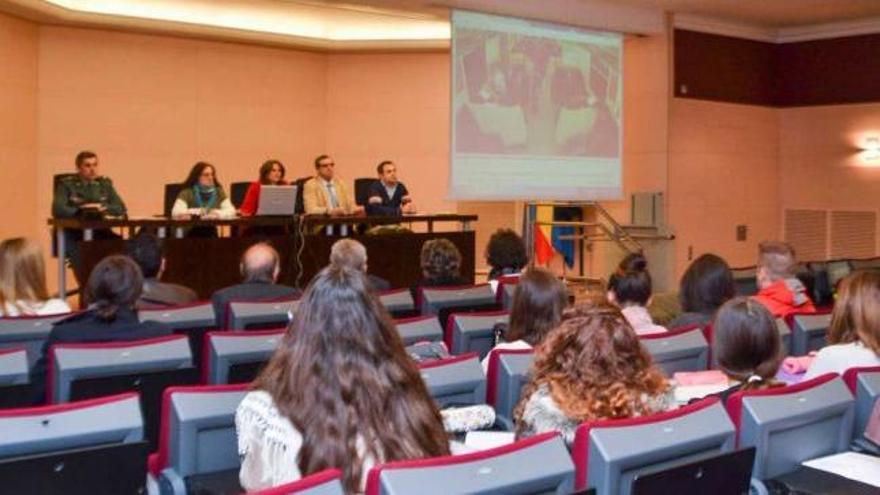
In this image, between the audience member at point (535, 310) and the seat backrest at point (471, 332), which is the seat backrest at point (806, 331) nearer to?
the seat backrest at point (471, 332)

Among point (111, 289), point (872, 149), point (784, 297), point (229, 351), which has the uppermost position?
point (872, 149)

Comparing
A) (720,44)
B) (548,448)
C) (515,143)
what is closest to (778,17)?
(720,44)

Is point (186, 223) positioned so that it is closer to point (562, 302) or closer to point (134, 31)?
point (134, 31)

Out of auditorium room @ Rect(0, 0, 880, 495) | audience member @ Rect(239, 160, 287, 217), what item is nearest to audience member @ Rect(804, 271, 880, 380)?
auditorium room @ Rect(0, 0, 880, 495)

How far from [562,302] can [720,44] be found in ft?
28.1

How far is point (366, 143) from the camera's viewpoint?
12375 millimetres

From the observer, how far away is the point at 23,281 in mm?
4598

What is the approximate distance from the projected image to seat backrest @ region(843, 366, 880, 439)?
21.7 ft

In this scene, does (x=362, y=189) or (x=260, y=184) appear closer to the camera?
(x=260, y=184)

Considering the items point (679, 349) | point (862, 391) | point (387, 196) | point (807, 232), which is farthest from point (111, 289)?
point (807, 232)

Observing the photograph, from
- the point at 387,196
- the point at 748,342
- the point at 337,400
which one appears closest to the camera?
the point at 337,400

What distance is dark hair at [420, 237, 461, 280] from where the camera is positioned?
6086 mm

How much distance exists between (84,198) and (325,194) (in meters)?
2.18

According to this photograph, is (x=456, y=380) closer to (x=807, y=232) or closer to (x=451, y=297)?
(x=451, y=297)
